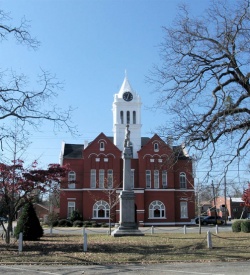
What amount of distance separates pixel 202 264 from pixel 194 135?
5347 mm

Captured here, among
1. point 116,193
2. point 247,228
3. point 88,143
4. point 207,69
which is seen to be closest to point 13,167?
point 207,69

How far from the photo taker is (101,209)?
176ft

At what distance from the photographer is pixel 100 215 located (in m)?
53.5

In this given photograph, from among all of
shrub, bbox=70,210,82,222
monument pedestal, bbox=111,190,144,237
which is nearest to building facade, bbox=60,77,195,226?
shrub, bbox=70,210,82,222

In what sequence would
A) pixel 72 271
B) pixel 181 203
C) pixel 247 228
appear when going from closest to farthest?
pixel 72 271 < pixel 247 228 < pixel 181 203

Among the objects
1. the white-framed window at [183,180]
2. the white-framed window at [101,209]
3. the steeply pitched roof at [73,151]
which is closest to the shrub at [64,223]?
the white-framed window at [101,209]

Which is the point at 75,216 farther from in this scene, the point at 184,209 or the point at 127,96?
the point at 127,96

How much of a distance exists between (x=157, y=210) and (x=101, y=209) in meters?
7.92

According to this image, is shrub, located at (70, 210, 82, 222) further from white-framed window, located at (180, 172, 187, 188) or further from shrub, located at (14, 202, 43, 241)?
shrub, located at (14, 202, 43, 241)

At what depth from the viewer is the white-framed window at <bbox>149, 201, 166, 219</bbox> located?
5450cm

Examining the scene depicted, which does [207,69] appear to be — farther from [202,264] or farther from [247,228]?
[247,228]

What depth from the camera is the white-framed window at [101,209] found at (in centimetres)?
5347

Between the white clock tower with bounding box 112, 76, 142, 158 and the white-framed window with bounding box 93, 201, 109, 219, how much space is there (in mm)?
10081

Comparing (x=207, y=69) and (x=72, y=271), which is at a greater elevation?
(x=207, y=69)
